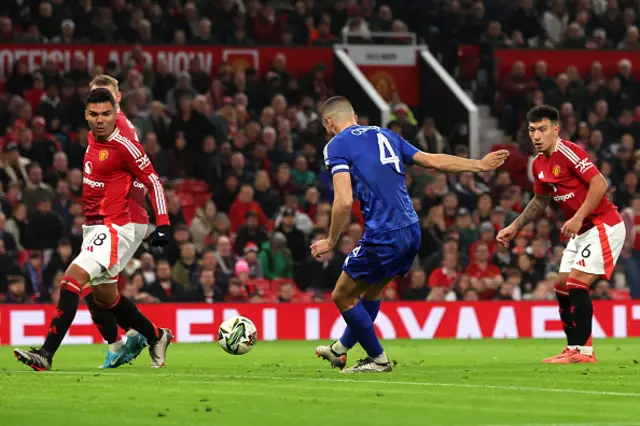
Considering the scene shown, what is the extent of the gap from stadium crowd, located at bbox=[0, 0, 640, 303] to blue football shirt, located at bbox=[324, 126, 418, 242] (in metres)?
8.67

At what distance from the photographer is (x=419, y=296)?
20969mm

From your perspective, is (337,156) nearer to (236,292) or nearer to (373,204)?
(373,204)

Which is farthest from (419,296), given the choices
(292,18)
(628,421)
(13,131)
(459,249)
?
(628,421)

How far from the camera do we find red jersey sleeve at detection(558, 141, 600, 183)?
13.4 m

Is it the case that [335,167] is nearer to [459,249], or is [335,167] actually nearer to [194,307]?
[194,307]

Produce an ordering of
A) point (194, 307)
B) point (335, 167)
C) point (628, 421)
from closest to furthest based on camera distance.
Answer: point (628, 421) < point (335, 167) < point (194, 307)

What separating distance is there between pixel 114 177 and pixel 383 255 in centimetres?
256

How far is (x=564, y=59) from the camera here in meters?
29.1

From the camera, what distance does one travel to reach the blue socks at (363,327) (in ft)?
37.6

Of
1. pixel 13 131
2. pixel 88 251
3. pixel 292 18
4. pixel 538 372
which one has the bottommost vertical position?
pixel 538 372

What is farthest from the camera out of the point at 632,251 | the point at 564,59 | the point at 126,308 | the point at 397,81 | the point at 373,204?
the point at 564,59

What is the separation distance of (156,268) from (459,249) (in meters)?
4.81

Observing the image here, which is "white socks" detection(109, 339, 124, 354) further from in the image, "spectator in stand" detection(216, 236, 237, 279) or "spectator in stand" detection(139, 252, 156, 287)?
"spectator in stand" detection(216, 236, 237, 279)

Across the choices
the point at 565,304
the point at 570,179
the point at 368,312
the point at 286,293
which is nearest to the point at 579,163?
the point at 570,179
